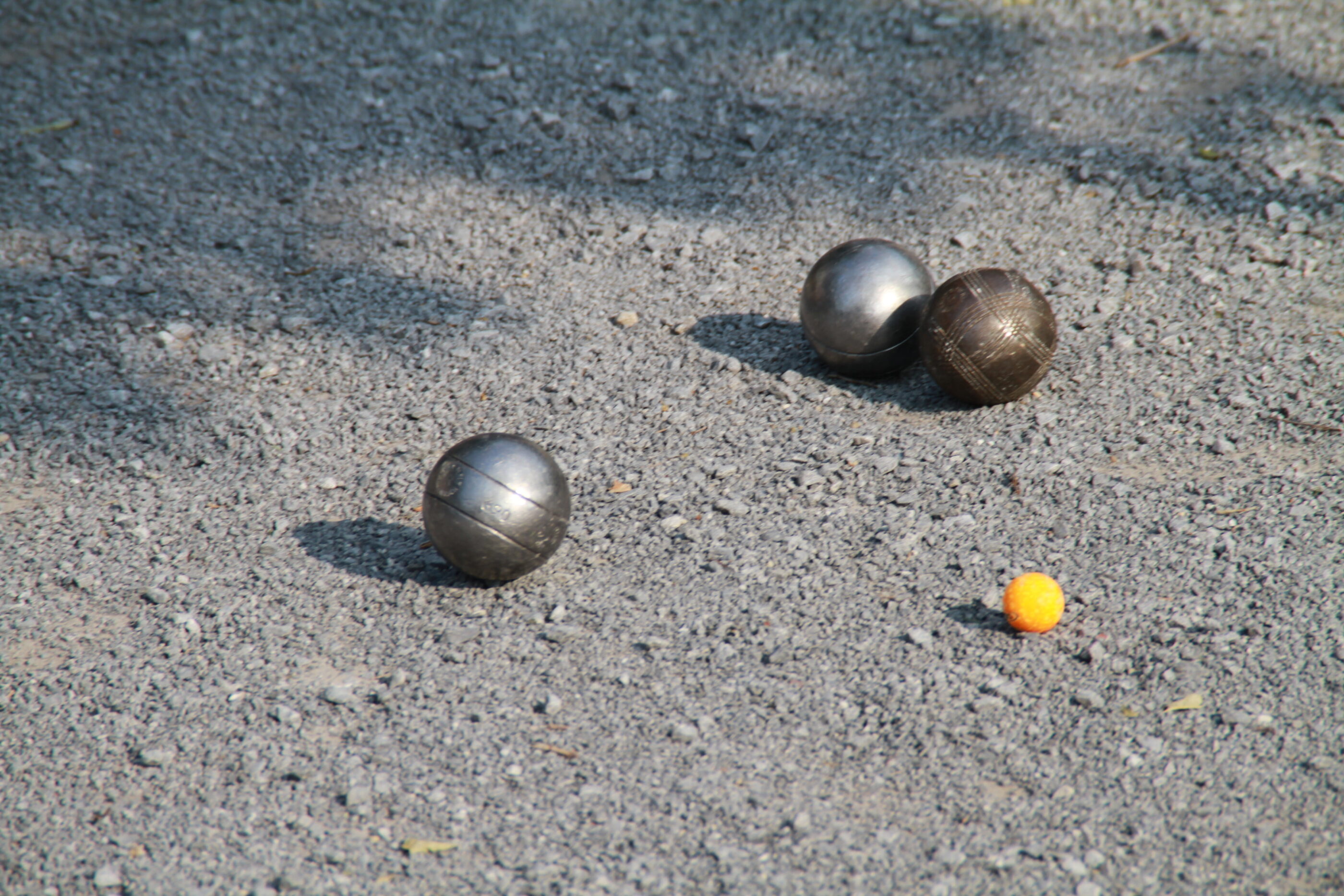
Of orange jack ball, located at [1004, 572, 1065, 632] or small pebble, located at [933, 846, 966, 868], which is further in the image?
orange jack ball, located at [1004, 572, 1065, 632]

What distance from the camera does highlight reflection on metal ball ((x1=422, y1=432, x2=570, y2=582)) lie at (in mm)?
4270

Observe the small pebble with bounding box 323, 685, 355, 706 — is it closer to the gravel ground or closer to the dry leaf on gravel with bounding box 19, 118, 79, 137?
the gravel ground

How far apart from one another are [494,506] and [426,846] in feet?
4.43

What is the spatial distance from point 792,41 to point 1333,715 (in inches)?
257

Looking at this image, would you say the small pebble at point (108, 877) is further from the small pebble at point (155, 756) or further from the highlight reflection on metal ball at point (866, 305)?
the highlight reflection on metal ball at point (866, 305)

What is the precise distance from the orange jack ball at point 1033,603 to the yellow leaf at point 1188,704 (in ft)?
1.66

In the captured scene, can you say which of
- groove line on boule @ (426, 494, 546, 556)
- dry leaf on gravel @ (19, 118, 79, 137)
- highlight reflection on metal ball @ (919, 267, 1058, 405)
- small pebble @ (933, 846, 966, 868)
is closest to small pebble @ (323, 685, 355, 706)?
groove line on boule @ (426, 494, 546, 556)

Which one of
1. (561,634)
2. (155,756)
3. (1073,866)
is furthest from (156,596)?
(1073,866)

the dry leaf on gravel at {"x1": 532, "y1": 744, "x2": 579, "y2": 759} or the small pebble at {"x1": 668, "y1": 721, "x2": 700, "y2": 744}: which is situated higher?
the small pebble at {"x1": 668, "y1": 721, "x2": 700, "y2": 744}

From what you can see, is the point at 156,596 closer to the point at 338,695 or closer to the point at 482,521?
the point at 338,695

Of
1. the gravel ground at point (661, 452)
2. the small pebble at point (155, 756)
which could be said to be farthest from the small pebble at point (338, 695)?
the small pebble at point (155, 756)

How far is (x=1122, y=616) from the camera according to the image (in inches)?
163

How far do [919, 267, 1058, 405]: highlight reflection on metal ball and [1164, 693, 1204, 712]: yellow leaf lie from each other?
1.89 meters

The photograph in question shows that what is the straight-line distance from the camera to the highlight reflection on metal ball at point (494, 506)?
4.27 metres
